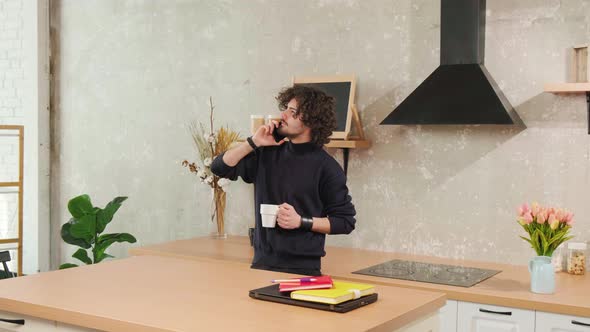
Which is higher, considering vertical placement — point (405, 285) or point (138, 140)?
point (138, 140)

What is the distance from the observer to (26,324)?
92.0 inches

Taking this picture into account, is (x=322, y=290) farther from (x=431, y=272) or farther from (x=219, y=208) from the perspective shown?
(x=219, y=208)

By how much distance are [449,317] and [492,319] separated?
0.64ft

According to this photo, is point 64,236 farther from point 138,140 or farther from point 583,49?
point 583,49

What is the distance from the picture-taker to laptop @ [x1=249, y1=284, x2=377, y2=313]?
2.11 metres

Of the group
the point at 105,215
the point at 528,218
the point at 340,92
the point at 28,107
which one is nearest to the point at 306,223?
the point at 528,218

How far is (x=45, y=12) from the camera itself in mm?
5977

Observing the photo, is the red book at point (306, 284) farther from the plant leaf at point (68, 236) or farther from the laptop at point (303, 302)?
the plant leaf at point (68, 236)

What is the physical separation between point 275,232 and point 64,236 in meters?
2.52

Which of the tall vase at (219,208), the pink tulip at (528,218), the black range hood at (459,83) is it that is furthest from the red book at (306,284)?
the tall vase at (219,208)

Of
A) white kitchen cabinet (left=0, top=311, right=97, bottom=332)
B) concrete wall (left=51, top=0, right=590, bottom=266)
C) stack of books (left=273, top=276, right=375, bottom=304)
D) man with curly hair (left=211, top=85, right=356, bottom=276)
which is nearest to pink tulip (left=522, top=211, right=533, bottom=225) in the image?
concrete wall (left=51, top=0, right=590, bottom=266)

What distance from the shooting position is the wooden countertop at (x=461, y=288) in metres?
2.96

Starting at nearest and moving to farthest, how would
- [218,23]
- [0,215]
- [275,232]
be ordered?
[275,232], [218,23], [0,215]

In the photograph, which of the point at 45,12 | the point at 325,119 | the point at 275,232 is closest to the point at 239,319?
the point at 275,232
